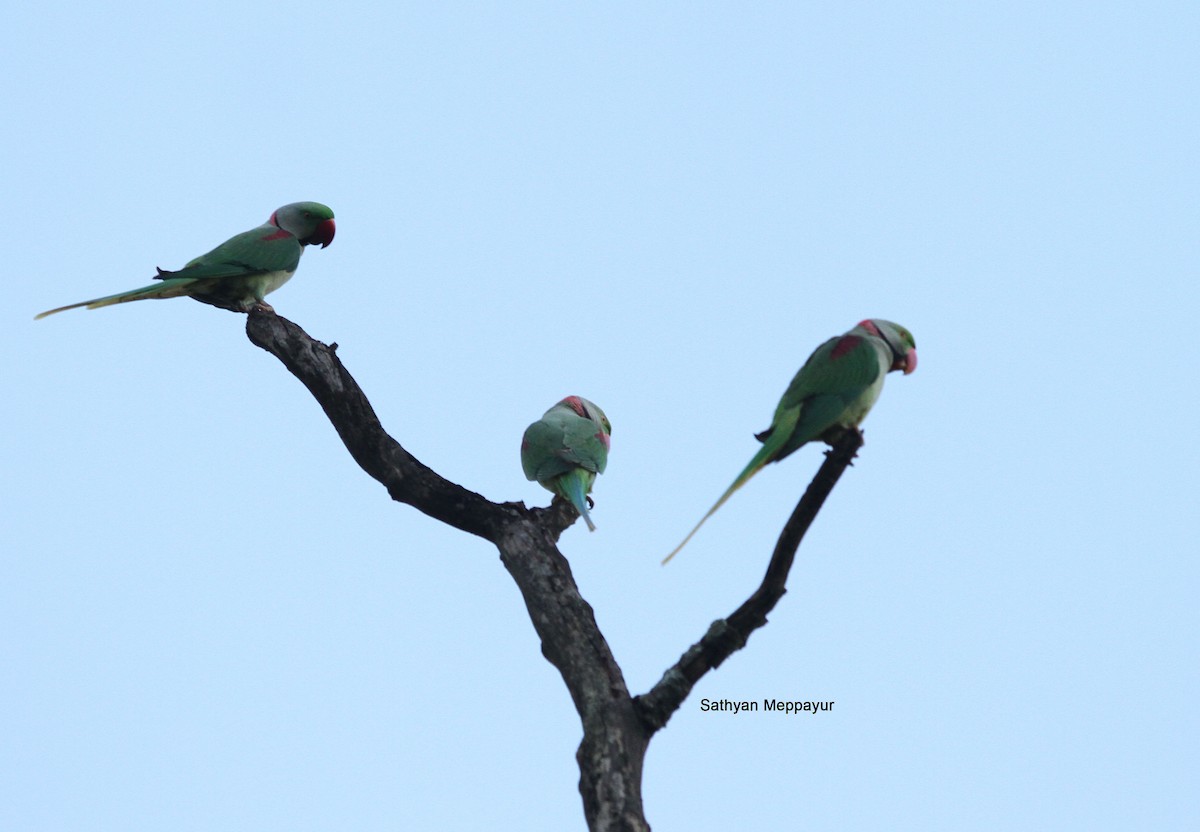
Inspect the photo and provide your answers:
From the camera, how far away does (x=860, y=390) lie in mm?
4348

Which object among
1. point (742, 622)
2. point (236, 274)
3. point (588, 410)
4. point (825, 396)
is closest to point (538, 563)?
point (742, 622)

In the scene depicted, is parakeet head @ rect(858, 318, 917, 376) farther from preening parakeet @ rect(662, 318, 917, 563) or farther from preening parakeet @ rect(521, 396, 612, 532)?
preening parakeet @ rect(521, 396, 612, 532)

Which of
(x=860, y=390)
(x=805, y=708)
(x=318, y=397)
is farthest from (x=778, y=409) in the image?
(x=318, y=397)

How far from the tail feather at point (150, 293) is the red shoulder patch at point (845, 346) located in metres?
3.68

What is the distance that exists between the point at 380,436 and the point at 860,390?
1.96 meters

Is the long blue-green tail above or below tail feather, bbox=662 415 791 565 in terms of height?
above

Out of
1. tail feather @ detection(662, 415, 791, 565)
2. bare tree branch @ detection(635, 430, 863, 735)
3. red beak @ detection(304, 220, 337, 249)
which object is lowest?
bare tree branch @ detection(635, 430, 863, 735)

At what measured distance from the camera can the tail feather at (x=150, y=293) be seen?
5.85 m

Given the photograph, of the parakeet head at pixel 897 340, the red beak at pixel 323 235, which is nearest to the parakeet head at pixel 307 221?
the red beak at pixel 323 235

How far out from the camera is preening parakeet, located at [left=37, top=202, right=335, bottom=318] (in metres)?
6.11

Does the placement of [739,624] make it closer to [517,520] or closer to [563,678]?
[563,678]

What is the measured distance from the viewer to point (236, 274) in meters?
6.33

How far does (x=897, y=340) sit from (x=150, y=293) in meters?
3.95

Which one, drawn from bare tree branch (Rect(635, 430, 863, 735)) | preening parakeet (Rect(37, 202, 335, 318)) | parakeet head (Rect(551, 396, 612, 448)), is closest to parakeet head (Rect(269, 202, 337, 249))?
preening parakeet (Rect(37, 202, 335, 318))
